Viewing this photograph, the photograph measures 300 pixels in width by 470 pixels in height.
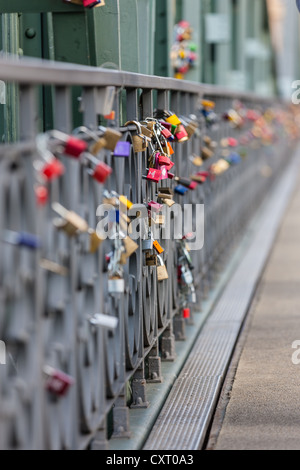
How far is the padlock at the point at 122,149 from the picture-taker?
483cm

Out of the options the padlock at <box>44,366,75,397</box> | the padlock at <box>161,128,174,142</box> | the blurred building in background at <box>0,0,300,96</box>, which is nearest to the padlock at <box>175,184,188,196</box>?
the blurred building in background at <box>0,0,300,96</box>

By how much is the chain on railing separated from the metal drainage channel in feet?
0.55

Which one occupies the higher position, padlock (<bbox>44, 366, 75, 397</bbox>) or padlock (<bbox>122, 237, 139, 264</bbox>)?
padlock (<bbox>122, 237, 139, 264</bbox>)

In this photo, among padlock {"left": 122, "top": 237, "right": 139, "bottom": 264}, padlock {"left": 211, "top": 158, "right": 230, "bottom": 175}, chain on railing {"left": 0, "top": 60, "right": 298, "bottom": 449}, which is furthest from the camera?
padlock {"left": 211, "top": 158, "right": 230, "bottom": 175}

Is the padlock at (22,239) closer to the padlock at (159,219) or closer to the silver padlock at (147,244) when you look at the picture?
the silver padlock at (147,244)

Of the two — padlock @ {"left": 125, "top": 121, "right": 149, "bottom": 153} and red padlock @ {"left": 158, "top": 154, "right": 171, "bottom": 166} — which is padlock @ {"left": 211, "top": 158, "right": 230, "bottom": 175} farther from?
padlock @ {"left": 125, "top": 121, "right": 149, "bottom": 153}

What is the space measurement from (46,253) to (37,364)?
33 centimetres

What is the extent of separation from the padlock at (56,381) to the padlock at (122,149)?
1.34 metres

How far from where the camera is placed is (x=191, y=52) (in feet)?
38.7

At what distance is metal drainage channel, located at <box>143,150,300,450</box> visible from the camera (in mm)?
5184

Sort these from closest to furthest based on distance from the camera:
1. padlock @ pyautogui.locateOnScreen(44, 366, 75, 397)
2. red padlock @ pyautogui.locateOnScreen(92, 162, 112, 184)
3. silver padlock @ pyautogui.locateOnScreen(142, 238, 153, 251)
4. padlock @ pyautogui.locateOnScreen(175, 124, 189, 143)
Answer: padlock @ pyautogui.locateOnScreen(44, 366, 75, 397), red padlock @ pyautogui.locateOnScreen(92, 162, 112, 184), silver padlock @ pyautogui.locateOnScreen(142, 238, 153, 251), padlock @ pyautogui.locateOnScreen(175, 124, 189, 143)
